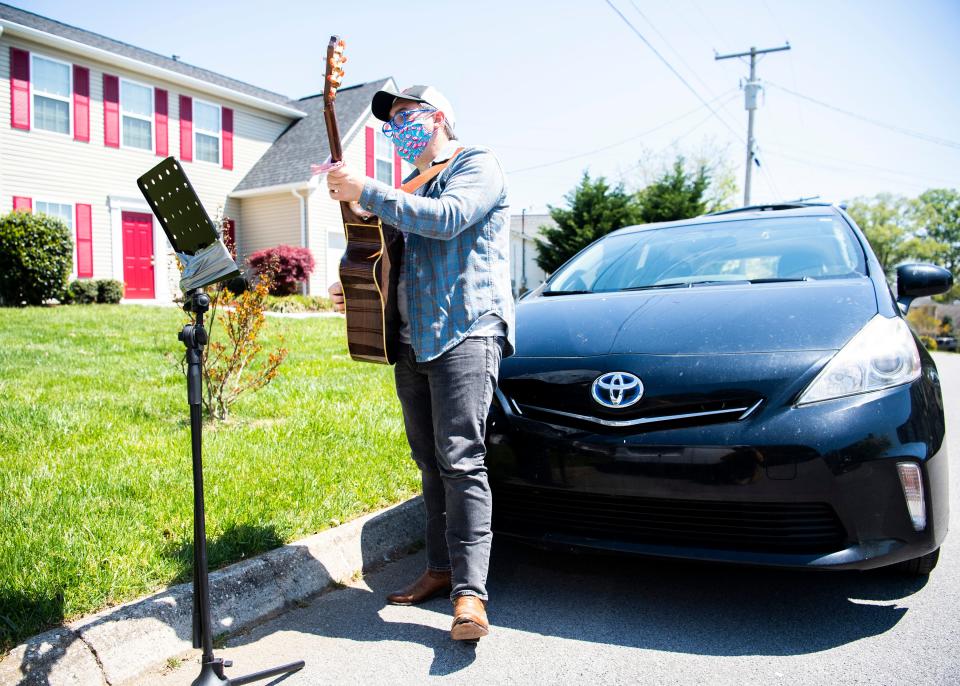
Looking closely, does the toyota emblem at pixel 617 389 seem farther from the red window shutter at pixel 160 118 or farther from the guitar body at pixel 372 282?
the red window shutter at pixel 160 118

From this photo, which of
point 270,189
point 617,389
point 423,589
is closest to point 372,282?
point 617,389

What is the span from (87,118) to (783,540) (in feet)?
54.8

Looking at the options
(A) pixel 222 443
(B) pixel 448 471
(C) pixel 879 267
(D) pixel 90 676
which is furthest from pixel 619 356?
(A) pixel 222 443

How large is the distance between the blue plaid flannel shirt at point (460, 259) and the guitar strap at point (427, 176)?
2 centimetres

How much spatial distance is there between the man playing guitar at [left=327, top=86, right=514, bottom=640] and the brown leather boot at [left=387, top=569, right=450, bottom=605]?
0.36 m

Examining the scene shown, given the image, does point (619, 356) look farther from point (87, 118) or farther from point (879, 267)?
point (87, 118)

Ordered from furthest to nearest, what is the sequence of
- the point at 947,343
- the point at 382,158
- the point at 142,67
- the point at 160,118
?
the point at 947,343
the point at 382,158
the point at 160,118
the point at 142,67

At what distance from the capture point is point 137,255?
1636 centimetres

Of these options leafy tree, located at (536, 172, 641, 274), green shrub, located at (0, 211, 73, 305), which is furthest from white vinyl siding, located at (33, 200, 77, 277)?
leafy tree, located at (536, 172, 641, 274)

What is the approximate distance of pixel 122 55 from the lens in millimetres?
15664

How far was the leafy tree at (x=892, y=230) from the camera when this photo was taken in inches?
2566

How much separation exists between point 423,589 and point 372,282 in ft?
3.93

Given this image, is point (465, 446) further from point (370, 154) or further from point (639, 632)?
point (370, 154)

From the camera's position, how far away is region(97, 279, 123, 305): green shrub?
14.1 m
